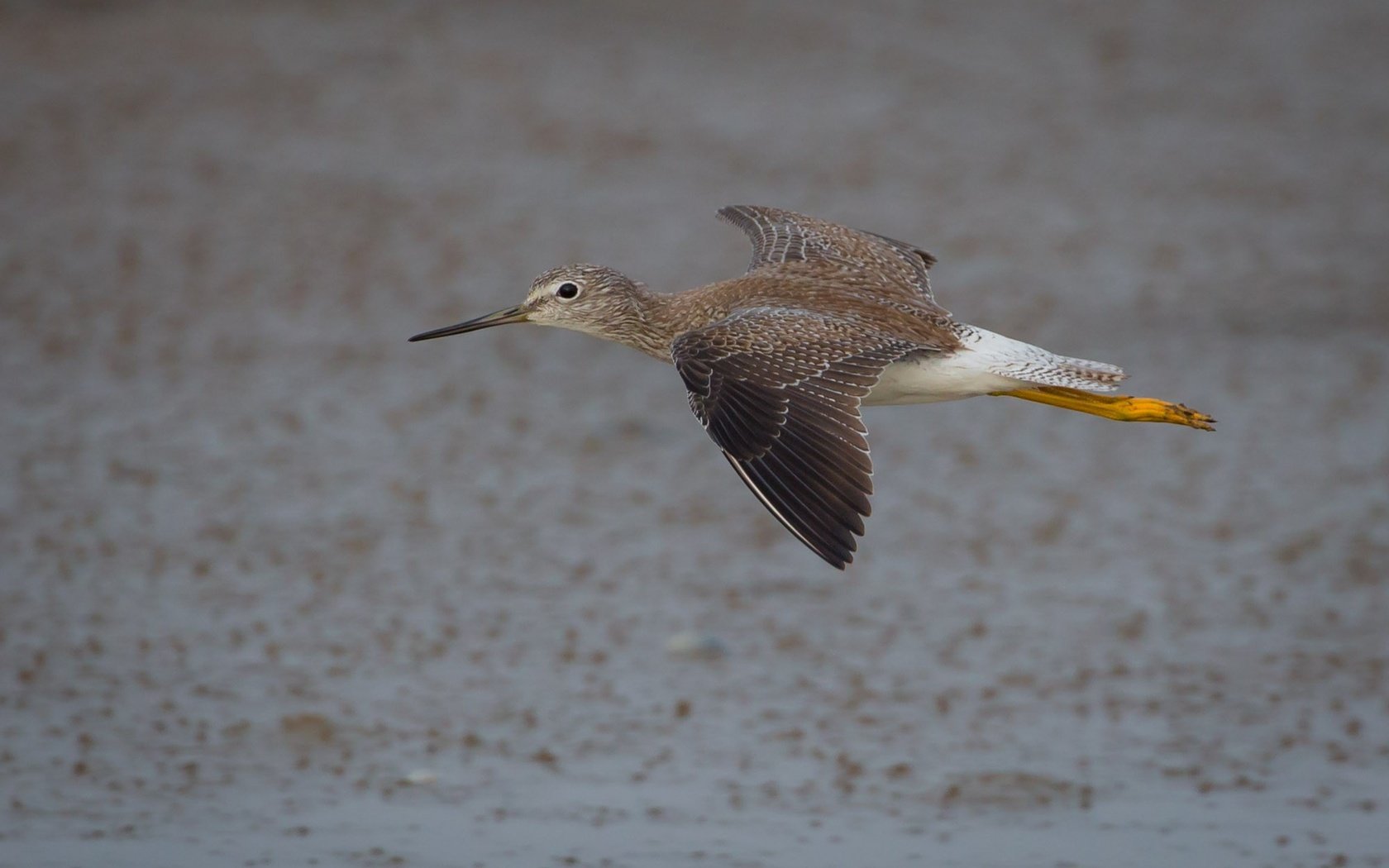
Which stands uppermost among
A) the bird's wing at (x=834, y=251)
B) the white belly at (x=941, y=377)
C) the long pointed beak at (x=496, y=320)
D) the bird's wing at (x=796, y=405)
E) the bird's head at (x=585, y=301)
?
the bird's wing at (x=834, y=251)

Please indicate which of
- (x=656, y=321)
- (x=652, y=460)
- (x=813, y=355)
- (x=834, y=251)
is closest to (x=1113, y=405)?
(x=834, y=251)

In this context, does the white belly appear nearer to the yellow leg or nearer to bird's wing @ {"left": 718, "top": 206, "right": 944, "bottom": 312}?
the yellow leg

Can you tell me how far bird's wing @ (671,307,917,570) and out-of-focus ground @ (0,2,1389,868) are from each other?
2.00 metres

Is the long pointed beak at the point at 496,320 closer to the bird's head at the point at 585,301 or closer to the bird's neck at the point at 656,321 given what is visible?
the bird's head at the point at 585,301

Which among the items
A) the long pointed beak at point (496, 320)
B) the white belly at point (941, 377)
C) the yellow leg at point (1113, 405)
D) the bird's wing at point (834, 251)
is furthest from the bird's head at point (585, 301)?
the yellow leg at point (1113, 405)

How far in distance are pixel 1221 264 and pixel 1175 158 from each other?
183 cm

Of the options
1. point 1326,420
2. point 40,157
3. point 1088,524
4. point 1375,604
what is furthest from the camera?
point 40,157

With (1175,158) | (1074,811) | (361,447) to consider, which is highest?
(1175,158)

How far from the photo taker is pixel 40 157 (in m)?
13.5

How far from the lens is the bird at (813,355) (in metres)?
5.62

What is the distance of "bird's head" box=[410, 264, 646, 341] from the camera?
6922 millimetres

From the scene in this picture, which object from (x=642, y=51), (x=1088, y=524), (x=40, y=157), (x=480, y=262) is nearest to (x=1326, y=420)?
(x=1088, y=524)

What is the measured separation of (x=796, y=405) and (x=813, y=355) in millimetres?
285

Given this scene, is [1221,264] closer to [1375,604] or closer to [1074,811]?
[1375,604]
